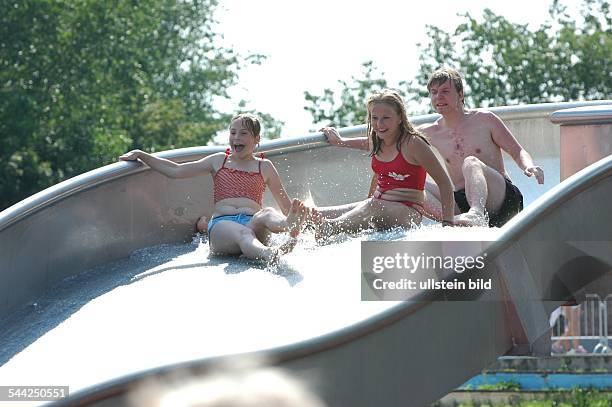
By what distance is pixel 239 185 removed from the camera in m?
6.68

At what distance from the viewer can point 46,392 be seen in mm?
4926

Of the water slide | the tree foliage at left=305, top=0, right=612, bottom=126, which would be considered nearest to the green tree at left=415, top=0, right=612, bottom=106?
the tree foliage at left=305, top=0, right=612, bottom=126

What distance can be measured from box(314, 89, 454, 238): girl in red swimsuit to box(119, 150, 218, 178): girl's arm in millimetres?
803

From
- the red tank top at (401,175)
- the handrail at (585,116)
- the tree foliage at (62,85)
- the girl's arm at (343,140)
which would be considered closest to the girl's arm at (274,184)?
the red tank top at (401,175)

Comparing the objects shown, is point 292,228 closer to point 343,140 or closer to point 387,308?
point 387,308

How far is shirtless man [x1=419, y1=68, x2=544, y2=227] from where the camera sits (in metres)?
6.64

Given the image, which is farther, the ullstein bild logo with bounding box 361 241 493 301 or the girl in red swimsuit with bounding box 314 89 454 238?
the girl in red swimsuit with bounding box 314 89 454 238

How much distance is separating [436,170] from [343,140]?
4.25 ft

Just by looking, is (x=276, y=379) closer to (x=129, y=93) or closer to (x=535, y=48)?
(x=129, y=93)

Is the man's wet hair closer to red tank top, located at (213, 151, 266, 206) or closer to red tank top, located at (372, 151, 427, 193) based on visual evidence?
red tank top, located at (372, 151, 427, 193)

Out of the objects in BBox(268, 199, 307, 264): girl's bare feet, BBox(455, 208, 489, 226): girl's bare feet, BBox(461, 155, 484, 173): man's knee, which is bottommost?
BBox(268, 199, 307, 264): girl's bare feet

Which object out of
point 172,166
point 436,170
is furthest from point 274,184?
point 436,170

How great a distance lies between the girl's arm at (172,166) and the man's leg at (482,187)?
127cm

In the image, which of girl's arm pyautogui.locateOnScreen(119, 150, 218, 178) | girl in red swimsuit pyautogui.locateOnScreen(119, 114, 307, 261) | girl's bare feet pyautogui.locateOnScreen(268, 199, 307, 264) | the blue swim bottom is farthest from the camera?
girl's arm pyautogui.locateOnScreen(119, 150, 218, 178)
